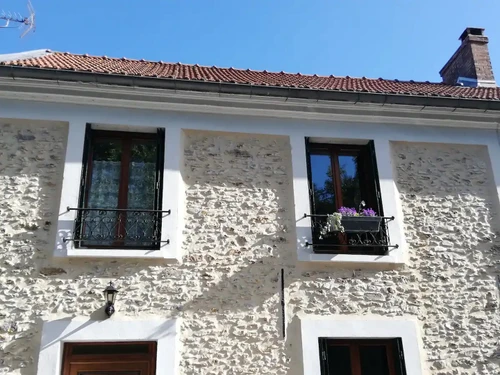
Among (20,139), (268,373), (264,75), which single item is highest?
(264,75)

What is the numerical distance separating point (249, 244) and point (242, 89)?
2144 mm

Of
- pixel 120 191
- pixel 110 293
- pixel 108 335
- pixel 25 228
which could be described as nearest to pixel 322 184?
pixel 120 191

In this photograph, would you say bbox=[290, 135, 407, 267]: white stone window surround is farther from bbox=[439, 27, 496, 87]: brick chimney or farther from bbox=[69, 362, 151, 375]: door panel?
bbox=[439, 27, 496, 87]: brick chimney

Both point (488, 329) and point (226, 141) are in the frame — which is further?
point (226, 141)

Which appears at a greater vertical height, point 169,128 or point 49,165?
point 169,128

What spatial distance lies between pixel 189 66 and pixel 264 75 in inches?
55.6

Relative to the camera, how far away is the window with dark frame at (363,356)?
6004 millimetres

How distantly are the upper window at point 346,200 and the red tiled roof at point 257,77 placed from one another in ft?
3.16

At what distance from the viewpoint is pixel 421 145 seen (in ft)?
24.0

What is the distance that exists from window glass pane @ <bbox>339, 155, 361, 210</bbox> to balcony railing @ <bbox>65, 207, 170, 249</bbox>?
8.36 feet

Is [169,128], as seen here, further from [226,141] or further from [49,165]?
[49,165]

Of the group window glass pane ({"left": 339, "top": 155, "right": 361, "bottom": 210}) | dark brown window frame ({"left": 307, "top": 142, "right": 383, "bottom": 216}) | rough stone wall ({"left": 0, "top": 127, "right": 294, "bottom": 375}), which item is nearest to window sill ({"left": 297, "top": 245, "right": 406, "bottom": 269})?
rough stone wall ({"left": 0, "top": 127, "right": 294, "bottom": 375})

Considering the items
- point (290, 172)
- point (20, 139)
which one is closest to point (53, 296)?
point (20, 139)

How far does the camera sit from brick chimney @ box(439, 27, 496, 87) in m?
10.5
